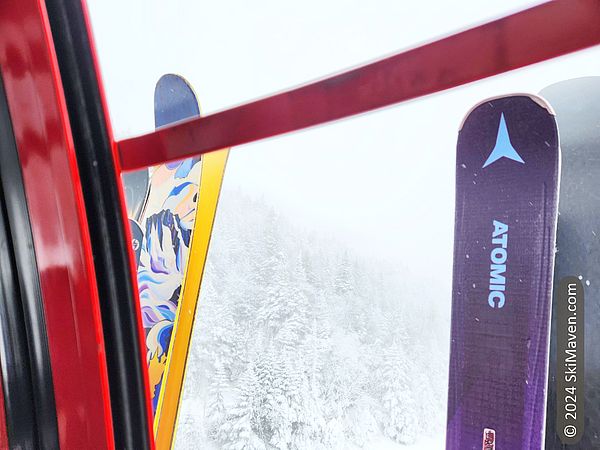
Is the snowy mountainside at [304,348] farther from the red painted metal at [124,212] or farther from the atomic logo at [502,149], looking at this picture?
the red painted metal at [124,212]

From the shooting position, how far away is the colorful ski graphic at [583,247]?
3.25 ft

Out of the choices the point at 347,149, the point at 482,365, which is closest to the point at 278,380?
the point at 347,149

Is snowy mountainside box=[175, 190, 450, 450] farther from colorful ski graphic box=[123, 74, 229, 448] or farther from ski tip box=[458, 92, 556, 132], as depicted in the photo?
ski tip box=[458, 92, 556, 132]

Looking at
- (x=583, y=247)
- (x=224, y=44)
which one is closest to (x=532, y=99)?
(x=583, y=247)

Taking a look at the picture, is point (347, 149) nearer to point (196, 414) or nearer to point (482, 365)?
point (482, 365)

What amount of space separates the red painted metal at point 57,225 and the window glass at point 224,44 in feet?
2.92

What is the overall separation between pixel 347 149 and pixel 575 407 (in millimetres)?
882

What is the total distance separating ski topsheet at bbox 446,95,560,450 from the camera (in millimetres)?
936

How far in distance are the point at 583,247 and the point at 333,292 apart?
0.75 metres

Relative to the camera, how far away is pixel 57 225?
73cm

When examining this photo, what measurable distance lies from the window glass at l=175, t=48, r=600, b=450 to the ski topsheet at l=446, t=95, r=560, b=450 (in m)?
0.34

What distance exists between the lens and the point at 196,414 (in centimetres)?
178

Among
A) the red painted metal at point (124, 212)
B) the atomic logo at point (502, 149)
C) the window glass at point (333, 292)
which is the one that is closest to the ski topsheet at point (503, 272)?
the atomic logo at point (502, 149)

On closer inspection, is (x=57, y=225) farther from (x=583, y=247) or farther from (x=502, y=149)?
(x=583, y=247)
